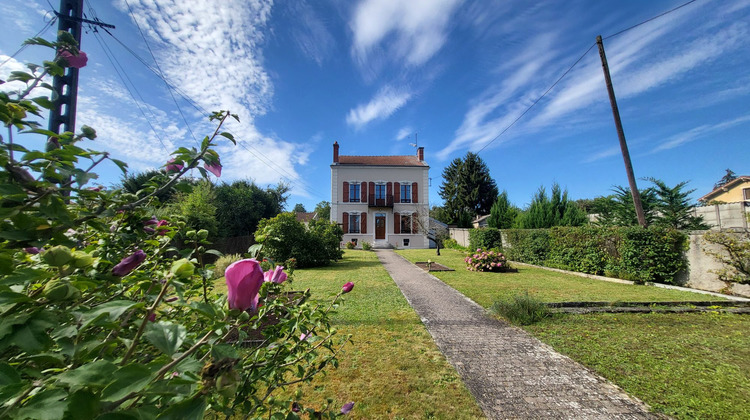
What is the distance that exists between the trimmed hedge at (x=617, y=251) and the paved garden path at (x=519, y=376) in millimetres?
5280

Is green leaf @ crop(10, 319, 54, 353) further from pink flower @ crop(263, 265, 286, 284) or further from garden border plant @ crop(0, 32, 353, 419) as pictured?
pink flower @ crop(263, 265, 286, 284)

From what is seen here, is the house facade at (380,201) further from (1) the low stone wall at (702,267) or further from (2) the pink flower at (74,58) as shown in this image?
(2) the pink flower at (74,58)

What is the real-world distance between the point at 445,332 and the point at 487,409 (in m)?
1.57

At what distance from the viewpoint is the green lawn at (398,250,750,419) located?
2133 millimetres

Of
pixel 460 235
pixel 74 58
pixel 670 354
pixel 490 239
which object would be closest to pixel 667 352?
pixel 670 354

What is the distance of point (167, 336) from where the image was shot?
524 mm

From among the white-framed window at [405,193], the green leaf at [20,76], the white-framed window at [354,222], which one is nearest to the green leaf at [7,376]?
the green leaf at [20,76]

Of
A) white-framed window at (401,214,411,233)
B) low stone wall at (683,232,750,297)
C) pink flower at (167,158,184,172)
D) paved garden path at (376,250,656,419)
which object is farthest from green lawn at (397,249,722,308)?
white-framed window at (401,214,411,233)

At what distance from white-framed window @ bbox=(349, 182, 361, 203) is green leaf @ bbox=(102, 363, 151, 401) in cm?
2158

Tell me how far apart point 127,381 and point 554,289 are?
7350 millimetres

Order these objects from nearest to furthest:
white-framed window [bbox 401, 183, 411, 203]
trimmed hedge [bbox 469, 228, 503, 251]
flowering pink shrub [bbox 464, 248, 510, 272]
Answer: flowering pink shrub [bbox 464, 248, 510, 272] < trimmed hedge [bbox 469, 228, 503, 251] < white-framed window [bbox 401, 183, 411, 203]

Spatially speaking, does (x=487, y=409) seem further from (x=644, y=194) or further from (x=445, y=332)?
(x=644, y=194)

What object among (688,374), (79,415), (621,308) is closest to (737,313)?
(621,308)

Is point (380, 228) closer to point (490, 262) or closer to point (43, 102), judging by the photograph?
point (490, 262)
